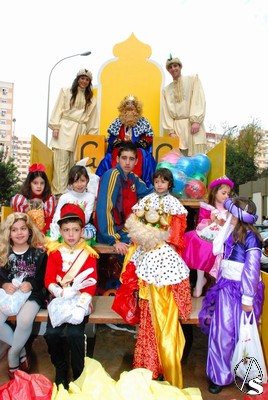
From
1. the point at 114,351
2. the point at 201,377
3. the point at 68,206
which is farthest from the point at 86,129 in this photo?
the point at 201,377

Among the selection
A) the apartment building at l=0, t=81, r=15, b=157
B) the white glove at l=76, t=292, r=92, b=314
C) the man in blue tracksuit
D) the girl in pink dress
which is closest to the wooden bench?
the white glove at l=76, t=292, r=92, b=314

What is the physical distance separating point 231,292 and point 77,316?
1201mm

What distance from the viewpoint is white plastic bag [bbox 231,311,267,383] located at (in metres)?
2.80

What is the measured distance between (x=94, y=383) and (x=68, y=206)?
57.1 inches

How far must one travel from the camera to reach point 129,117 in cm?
528

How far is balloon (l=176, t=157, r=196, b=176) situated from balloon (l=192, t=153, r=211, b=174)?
53 millimetres

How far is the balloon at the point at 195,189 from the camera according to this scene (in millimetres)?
4465

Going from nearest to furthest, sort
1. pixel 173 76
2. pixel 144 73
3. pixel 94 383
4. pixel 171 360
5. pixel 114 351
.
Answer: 1. pixel 94 383
2. pixel 171 360
3. pixel 114 351
4. pixel 173 76
5. pixel 144 73

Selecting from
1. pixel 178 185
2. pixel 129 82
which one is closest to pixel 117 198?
pixel 178 185

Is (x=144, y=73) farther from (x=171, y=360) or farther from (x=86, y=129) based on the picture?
(x=171, y=360)

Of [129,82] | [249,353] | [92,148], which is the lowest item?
[249,353]

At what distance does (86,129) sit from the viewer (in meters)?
5.91
